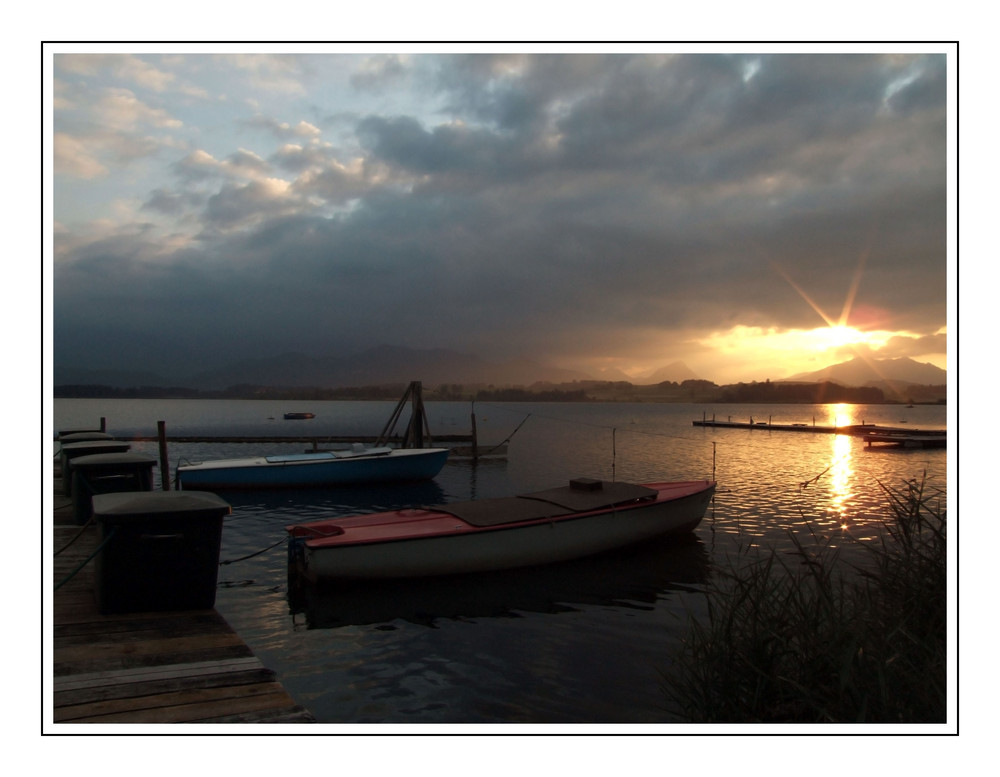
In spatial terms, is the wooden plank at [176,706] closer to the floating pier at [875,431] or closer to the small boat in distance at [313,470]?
the small boat in distance at [313,470]

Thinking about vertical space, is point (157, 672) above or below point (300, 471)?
above

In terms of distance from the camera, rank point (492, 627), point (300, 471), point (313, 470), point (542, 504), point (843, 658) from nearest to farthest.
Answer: point (843, 658)
point (492, 627)
point (542, 504)
point (300, 471)
point (313, 470)

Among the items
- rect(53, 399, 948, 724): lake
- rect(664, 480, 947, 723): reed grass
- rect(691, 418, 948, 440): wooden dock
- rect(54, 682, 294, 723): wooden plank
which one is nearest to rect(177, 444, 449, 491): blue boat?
rect(53, 399, 948, 724): lake

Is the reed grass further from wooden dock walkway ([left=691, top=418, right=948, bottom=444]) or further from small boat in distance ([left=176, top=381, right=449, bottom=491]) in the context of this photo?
wooden dock walkway ([left=691, top=418, right=948, bottom=444])

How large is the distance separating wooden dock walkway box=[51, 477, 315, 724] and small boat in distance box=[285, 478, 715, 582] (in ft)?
17.3

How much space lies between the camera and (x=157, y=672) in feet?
16.6

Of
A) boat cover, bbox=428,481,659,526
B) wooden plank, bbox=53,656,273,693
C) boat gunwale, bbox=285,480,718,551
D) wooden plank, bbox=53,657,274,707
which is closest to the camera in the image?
wooden plank, bbox=53,657,274,707

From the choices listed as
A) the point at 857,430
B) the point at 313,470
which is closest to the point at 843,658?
the point at 313,470

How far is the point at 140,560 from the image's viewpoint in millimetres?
6301

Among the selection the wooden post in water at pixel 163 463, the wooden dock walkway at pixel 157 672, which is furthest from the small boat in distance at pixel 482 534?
the wooden post in water at pixel 163 463

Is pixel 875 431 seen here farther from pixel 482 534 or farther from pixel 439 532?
pixel 439 532

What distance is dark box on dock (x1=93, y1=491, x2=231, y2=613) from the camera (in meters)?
6.16

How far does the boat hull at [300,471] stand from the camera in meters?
24.2

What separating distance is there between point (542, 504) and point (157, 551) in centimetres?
872
